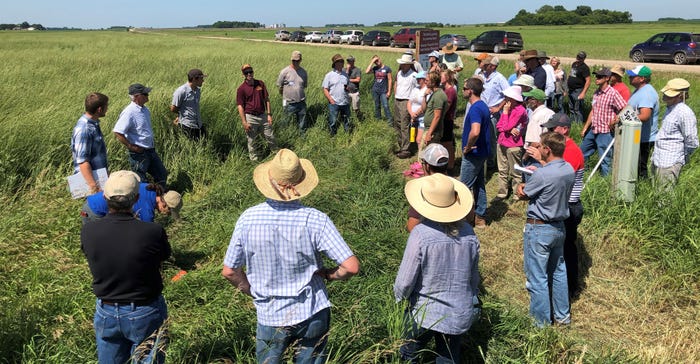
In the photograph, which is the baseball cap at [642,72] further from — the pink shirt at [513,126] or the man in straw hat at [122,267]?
the man in straw hat at [122,267]

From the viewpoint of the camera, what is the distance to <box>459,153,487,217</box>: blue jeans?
4.91 meters

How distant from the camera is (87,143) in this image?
169 inches

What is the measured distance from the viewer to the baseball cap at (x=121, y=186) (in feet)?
7.46

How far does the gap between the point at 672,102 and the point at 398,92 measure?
4.13 m

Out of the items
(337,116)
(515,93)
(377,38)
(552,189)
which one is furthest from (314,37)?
(552,189)

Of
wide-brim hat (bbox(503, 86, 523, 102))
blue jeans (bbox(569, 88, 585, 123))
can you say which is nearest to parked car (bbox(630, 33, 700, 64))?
blue jeans (bbox(569, 88, 585, 123))

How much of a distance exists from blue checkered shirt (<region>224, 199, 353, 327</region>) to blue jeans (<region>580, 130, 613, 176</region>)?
4.87m

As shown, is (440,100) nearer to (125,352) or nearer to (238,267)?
(238,267)

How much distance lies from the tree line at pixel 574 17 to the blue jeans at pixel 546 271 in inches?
3600

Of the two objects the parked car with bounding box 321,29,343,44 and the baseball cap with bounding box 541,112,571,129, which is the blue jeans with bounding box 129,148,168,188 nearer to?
the baseball cap with bounding box 541,112,571,129

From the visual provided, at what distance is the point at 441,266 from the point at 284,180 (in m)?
0.92

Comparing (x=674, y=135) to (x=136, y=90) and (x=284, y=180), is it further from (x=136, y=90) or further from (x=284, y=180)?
(x=136, y=90)

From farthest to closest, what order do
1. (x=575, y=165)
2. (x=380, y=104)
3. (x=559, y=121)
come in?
1. (x=380, y=104)
2. (x=559, y=121)
3. (x=575, y=165)

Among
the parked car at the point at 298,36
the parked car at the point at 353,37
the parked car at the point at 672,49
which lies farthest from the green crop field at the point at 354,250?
the parked car at the point at 298,36
